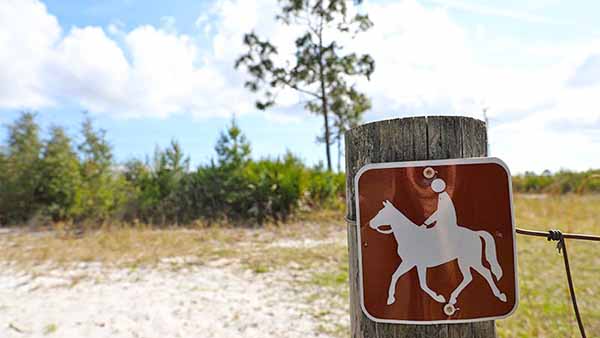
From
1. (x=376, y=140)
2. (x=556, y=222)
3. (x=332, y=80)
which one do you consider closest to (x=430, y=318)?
(x=376, y=140)

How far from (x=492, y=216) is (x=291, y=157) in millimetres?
8354

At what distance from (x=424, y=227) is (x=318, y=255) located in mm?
4229

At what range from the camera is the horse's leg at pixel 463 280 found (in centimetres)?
75

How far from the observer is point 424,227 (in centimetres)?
75

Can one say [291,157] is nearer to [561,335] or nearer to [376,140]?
[561,335]

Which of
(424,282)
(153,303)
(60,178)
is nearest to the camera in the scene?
(424,282)

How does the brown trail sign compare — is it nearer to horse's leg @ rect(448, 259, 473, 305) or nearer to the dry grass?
horse's leg @ rect(448, 259, 473, 305)

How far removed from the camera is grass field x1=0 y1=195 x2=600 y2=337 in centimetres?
272

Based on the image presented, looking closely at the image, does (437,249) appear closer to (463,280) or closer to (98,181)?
(463,280)

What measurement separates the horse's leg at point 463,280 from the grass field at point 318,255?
66.7 inches

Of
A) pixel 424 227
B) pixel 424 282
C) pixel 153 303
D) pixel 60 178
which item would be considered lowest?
pixel 153 303

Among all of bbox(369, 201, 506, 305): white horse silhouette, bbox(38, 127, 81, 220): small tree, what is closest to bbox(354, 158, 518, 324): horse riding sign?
bbox(369, 201, 506, 305): white horse silhouette

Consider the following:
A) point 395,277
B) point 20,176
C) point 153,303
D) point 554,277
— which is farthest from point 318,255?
point 20,176

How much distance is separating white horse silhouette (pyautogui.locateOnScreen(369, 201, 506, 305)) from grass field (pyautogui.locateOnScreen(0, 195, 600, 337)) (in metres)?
1.68
